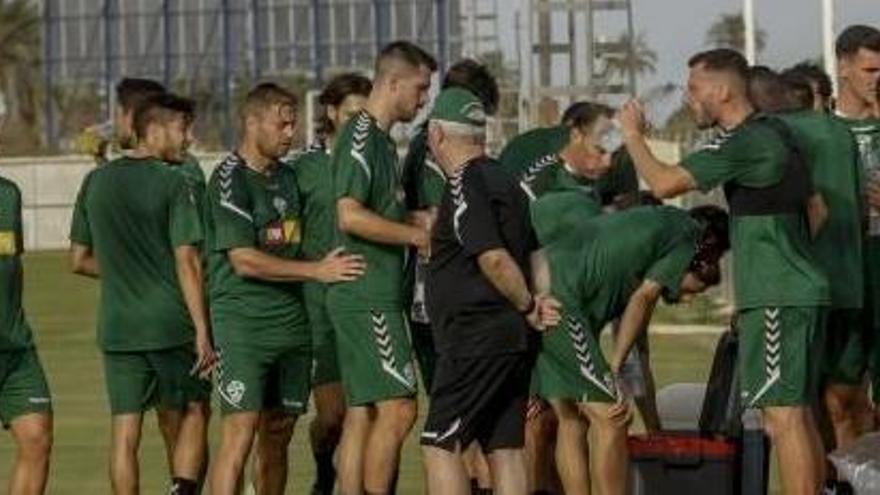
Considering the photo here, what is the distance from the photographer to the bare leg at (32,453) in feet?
40.0

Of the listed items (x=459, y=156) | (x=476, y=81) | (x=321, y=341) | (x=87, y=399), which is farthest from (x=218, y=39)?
(x=459, y=156)

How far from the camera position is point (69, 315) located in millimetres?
36531

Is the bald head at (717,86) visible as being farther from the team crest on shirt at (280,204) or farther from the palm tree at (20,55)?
the palm tree at (20,55)

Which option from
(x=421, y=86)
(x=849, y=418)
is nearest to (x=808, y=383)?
(x=849, y=418)

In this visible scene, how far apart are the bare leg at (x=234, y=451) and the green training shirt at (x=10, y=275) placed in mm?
1002

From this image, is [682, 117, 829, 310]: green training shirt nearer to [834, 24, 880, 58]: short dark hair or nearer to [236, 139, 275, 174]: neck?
[834, 24, 880, 58]: short dark hair

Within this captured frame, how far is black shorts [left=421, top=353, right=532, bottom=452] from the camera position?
36.6 ft

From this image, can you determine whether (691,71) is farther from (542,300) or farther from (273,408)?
(273,408)

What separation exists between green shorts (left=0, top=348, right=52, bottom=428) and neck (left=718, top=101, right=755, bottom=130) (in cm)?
320

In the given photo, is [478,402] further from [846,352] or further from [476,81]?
[846,352]

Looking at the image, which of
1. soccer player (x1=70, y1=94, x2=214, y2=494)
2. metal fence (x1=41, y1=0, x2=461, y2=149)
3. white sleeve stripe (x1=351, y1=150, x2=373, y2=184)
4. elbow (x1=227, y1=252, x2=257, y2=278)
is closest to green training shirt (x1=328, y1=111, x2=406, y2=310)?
white sleeve stripe (x1=351, y1=150, x2=373, y2=184)

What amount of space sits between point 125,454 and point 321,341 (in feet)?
5.34

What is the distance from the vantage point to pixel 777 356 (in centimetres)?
1205

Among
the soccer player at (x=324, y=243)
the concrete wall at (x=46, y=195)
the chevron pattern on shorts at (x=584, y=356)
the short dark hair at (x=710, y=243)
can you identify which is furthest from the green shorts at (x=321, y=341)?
the concrete wall at (x=46, y=195)
